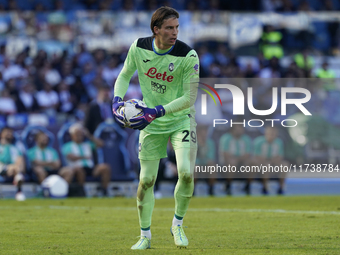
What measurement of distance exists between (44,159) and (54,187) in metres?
0.80

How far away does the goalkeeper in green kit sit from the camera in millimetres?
6398

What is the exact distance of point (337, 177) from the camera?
50.9 ft

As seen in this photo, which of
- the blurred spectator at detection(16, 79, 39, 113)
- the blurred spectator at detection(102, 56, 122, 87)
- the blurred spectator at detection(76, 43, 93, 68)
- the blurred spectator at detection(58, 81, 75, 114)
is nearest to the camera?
the blurred spectator at detection(16, 79, 39, 113)

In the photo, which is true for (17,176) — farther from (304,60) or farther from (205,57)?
(304,60)

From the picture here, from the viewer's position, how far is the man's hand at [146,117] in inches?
243

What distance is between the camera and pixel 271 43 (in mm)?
21422

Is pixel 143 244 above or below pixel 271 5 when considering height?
below

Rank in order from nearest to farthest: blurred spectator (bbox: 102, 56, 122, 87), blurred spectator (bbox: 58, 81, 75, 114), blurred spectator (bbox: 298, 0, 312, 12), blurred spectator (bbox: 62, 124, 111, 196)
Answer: blurred spectator (bbox: 62, 124, 111, 196)
blurred spectator (bbox: 58, 81, 75, 114)
blurred spectator (bbox: 102, 56, 122, 87)
blurred spectator (bbox: 298, 0, 312, 12)

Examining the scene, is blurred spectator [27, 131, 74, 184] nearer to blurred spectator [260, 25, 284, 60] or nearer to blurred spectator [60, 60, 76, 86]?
blurred spectator [60, 60, 76, 86]

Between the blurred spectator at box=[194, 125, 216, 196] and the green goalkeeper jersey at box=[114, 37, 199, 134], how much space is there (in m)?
7.58

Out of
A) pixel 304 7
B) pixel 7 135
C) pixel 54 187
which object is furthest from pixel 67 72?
pixel 304 7

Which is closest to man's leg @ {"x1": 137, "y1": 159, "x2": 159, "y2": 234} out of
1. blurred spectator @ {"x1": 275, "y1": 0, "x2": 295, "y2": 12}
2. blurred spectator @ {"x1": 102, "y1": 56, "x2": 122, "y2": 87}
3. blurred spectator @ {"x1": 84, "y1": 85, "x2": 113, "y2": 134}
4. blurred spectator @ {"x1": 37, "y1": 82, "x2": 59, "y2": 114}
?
blurred spectator @ {"x1": 84, "y1": 85, "x2": 113, "y2": 134}

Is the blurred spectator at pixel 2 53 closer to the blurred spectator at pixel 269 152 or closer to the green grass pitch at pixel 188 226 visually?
the green grass pitch at pixel 188 226

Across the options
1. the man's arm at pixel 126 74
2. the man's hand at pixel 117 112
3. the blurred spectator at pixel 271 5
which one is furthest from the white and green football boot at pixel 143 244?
the blurred spectator at pixel 271 5
